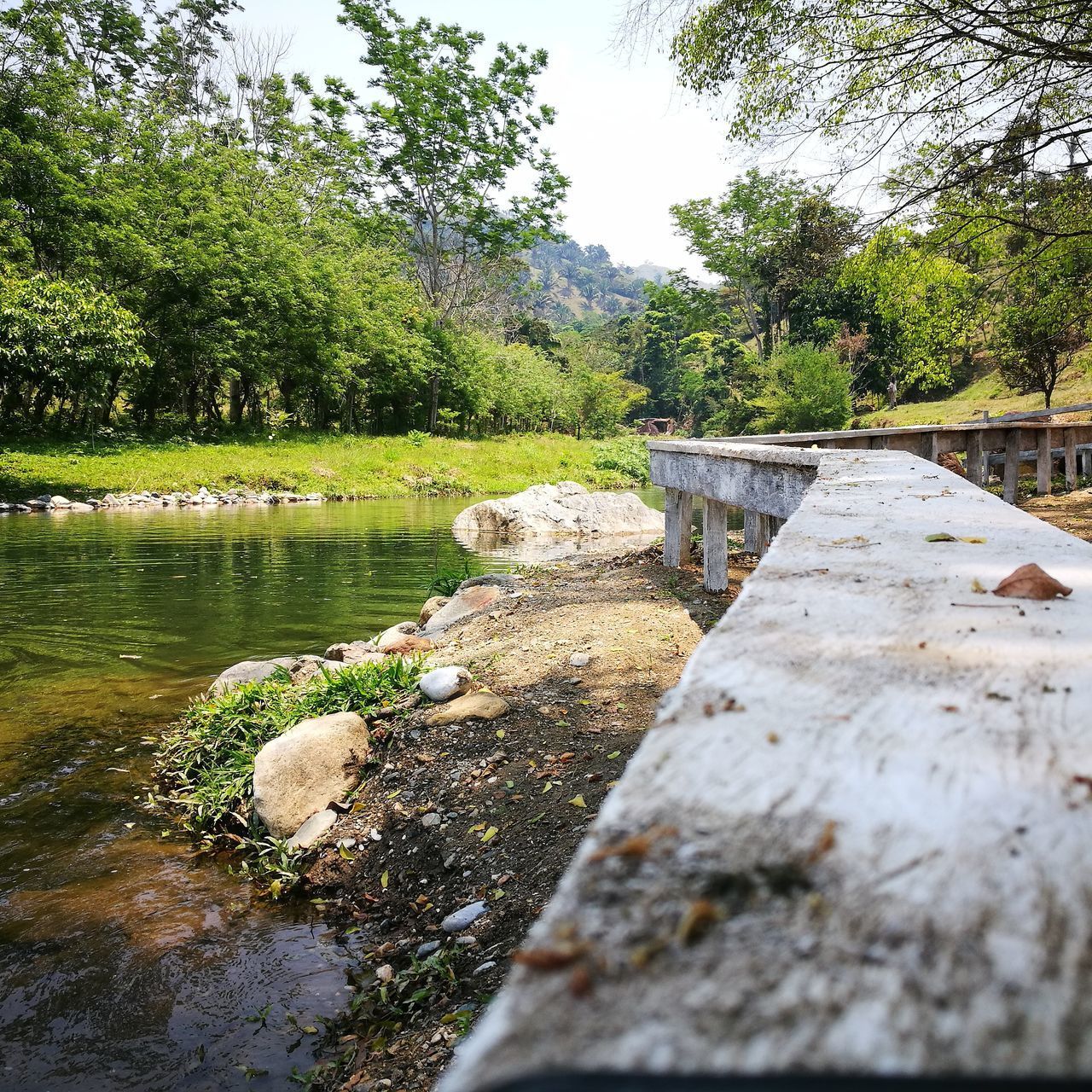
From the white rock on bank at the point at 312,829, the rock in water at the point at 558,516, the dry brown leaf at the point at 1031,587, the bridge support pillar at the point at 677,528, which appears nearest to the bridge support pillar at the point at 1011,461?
the bridge support pillar at the point at 677,528

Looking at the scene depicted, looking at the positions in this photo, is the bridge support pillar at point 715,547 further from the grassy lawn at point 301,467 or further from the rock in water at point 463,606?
the grassy lawn at point 301,467

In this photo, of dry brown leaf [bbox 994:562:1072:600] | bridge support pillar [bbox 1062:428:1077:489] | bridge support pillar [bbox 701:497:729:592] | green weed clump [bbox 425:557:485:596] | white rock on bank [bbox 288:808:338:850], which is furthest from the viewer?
bridge support pillar [bbox 1062:428:1077:489]

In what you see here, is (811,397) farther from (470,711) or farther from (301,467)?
(470,711)

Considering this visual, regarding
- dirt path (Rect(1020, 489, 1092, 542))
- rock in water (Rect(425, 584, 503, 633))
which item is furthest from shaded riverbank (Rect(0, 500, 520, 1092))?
dirt path (Rect(1020, 489, 1092, 542))

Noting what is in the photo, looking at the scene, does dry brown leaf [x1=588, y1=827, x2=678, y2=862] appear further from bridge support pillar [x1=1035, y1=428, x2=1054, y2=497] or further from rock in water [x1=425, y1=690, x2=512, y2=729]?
bridge support pillar [x1=1035, y1=428, x2=1054, y2=497]

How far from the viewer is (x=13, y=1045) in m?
2.36

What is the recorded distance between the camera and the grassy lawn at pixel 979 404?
2652 cm

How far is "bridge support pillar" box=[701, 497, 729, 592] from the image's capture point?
579 cm

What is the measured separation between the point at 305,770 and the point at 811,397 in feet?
99.2

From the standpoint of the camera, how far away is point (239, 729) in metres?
4.40

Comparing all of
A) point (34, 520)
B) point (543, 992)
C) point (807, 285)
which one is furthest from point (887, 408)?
point (543, 992)

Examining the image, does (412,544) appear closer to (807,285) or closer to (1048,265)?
(807,285)

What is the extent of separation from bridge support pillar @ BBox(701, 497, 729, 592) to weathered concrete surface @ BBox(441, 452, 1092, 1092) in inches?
192

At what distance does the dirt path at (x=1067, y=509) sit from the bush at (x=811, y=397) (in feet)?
64.1
